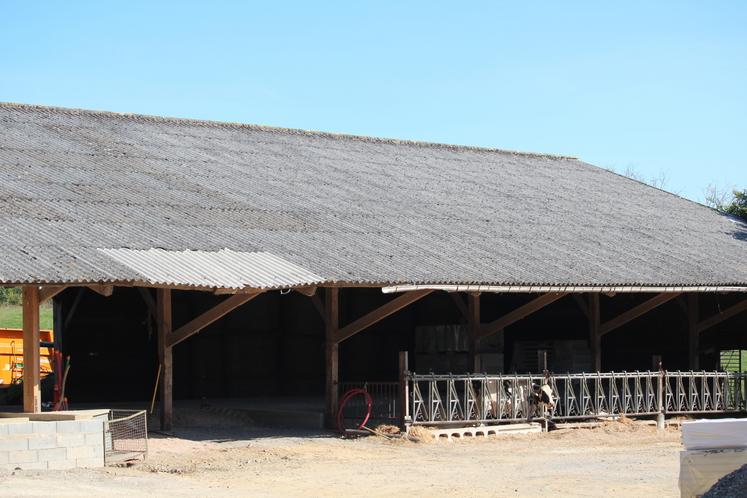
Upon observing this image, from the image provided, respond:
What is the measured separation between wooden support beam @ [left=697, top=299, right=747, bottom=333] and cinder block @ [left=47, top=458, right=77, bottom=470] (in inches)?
535

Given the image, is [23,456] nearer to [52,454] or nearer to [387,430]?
[52,454]

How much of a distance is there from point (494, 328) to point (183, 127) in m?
8.77

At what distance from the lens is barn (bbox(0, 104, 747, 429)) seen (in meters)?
16.0

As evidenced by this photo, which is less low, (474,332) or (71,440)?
(474,332)

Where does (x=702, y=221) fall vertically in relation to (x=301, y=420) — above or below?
above

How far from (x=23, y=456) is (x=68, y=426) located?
0.62m

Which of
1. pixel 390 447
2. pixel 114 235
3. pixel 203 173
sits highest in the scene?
pixel 203 173

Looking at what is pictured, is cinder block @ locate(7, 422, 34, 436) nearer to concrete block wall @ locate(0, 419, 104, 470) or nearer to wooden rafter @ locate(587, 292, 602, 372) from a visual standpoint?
concrete block wall @ locate(0, 419, 104, 470)

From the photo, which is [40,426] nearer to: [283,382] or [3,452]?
[3,452]

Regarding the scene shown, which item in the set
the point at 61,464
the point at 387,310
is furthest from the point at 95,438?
the point at 387,310

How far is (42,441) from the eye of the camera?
42.1 feet

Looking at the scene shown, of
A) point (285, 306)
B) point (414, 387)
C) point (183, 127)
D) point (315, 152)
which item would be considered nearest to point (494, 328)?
point (414, 387)

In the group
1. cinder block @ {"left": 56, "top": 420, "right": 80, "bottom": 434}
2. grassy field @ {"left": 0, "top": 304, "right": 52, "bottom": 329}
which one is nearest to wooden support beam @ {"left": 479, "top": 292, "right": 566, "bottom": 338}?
cinder block @ {"left": 56, "top": 420, "right": 80, "bottom": 434}

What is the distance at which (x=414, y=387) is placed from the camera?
16.8m
